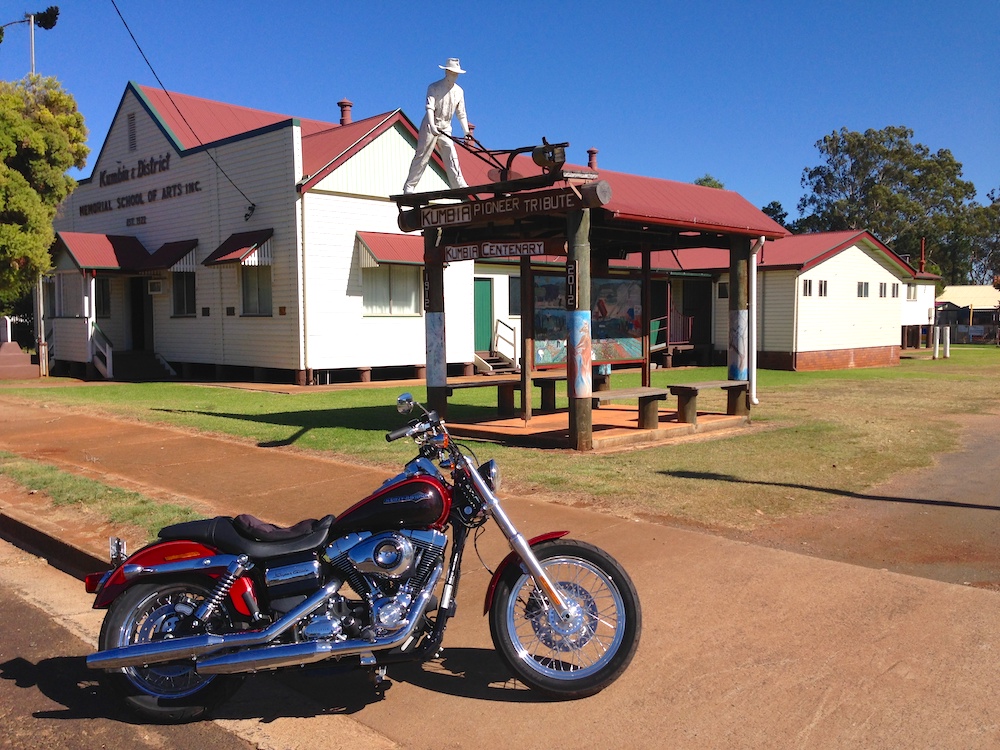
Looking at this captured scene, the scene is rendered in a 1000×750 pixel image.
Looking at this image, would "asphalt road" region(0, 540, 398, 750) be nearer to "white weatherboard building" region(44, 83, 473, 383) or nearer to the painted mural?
the painted mural

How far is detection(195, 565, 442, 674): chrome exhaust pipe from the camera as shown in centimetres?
401

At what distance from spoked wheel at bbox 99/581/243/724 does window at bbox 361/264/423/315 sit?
18.3 metres

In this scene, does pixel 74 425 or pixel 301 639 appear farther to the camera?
pixel 74 425

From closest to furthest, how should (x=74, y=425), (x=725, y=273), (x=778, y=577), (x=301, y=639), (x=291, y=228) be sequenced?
(x=301, y=639), (x=778, y=577), (x=74, y=425), (x=291, y=228), (x=725, y=273)

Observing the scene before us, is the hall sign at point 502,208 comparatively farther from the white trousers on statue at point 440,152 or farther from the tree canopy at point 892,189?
the tree canopy at point 892,189

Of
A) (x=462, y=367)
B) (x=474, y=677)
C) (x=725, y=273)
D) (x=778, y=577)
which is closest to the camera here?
(x=474, y=677)

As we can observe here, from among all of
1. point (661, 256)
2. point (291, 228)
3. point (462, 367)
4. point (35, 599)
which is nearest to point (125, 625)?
point (35, 599)

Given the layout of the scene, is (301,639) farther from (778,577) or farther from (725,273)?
(725,273)

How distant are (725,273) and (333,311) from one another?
49.8 ft

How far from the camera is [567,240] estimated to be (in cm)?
1091

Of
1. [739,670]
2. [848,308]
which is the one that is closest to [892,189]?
[848,308]

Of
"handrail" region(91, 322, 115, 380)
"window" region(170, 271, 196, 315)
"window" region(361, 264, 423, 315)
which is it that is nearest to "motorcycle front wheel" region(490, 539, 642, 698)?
"window" region(361, 264, 423, 315)

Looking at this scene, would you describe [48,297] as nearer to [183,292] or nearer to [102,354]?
[102,354]

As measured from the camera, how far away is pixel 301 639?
4.13 meters
